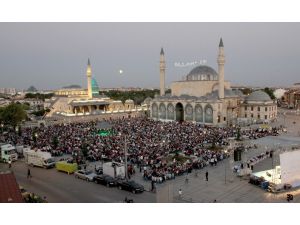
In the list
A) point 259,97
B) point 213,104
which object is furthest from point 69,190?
point 259,97

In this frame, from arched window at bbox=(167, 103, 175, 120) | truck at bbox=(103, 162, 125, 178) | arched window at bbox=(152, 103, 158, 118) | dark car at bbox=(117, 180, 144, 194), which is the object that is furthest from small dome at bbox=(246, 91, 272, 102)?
dark car at bbox=(117, 180, 144, 194)

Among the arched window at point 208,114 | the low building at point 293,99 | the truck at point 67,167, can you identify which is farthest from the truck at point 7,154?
the low building at point 293,99

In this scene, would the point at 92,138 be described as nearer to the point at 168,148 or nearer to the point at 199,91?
the point at 168,148

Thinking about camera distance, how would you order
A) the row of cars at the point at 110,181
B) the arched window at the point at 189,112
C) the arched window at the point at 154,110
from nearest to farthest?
Answer: the row of cars at the point at 110,181 < the arched window at the point at 189,112 < the arched window at the point at 154,110

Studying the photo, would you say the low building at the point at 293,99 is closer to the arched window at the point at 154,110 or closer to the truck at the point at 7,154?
the arched window at the point at 154,110

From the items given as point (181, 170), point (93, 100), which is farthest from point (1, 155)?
point (93, 100)
